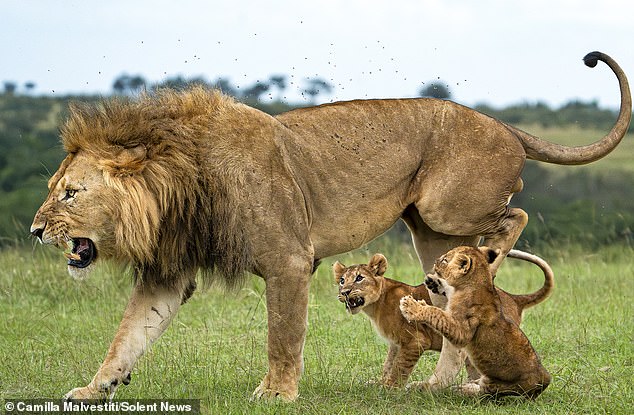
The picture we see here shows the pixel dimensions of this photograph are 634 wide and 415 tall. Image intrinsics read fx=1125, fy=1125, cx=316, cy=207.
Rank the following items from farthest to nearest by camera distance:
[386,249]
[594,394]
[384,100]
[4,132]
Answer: [4,132] < [386,249] < [384,100] < [594,394]

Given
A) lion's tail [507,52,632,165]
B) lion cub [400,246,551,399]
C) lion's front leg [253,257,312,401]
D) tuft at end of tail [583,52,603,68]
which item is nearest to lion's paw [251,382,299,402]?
lion's front leg [253,257,312,401]

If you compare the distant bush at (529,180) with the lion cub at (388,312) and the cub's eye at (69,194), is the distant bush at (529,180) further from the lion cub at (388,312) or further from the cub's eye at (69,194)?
the cub's eye at (69,194)

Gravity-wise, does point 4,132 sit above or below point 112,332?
below

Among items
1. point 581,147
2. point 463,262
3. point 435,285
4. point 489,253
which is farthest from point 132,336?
point 581,147

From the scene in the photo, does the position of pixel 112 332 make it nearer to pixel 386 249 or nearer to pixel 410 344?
pixel 410 344

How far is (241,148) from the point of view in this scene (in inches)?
188

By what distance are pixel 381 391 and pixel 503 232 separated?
0.99m

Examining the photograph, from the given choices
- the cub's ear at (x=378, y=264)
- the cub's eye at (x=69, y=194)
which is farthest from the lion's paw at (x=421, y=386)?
the cub's eye at (x=69, y=194)

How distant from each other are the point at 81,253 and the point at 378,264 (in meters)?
1.52

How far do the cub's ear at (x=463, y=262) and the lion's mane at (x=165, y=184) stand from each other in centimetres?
89

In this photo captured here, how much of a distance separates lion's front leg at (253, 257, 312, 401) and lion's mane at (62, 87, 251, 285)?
0.17 meters

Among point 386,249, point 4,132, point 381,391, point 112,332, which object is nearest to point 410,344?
point 381,391

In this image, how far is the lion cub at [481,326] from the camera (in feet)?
15.2

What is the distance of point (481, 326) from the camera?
15.4 feet
